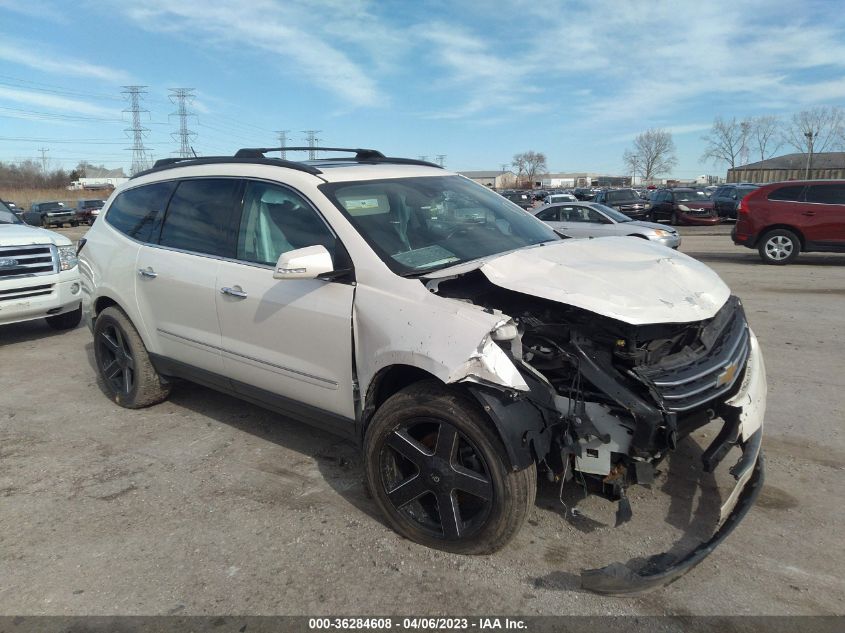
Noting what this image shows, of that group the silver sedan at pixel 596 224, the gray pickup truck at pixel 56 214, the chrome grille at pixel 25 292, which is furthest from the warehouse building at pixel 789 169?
the chrome grille at pixel 25 292

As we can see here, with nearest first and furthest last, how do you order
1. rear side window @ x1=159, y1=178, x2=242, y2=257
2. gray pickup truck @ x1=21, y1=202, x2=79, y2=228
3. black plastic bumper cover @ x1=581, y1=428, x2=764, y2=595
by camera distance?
black plastic bumper cover @ x1=581, y1=428, x2=764, y2=595 → rear side window @ x1=159, y1=178, x2=242, y2=257 → gray pickup truck @ x1=21, y1=202, x2=79, y2=228

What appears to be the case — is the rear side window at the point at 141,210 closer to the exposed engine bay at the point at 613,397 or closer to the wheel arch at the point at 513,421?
the exposed engine bay at the point at 613,397

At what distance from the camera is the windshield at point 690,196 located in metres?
24.4

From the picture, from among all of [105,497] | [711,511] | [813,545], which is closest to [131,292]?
[105,497]

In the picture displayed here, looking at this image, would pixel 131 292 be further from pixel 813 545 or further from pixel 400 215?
pixel 813 545

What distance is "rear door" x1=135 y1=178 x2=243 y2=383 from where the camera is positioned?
3.93m

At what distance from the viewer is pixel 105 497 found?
3.57 meters

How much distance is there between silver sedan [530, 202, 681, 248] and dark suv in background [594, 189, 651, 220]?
907 cm

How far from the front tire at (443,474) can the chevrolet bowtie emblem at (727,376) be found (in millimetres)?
971

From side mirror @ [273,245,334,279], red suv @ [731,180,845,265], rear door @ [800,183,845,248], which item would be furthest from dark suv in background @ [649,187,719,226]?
side mirror @ [273,245,334,279]

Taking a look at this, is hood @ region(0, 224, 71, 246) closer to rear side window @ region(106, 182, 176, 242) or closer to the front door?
rear side window @ region(106, 182, 176, 242)

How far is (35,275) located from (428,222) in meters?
5.77

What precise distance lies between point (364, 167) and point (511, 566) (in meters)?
2.54

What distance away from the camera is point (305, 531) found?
3160 mm
